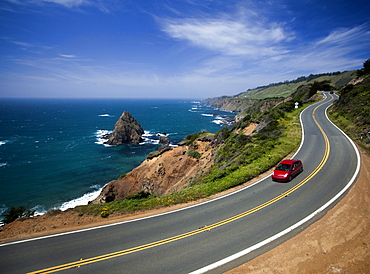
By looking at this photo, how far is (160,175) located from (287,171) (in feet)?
72.7

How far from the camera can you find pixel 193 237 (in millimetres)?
9461

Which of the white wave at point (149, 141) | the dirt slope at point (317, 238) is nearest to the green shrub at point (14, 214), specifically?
the dirt slope at point (317, 238)

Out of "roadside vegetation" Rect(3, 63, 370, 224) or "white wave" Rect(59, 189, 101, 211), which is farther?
"white wave" Rect(59, 189, 101, 211)

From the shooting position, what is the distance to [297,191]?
13711 millimetres

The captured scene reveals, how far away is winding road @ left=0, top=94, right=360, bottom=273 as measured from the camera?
25.8 ft

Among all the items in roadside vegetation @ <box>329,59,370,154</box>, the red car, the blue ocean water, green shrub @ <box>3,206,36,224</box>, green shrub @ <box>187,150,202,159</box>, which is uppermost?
roadside vegetation @ <box>329,59,370,154</box>

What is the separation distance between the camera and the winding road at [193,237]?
7.86 metres

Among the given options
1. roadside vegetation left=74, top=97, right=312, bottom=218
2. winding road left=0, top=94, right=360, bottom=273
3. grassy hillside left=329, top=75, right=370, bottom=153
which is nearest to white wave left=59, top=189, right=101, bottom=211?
roadside vegetation left=74, top=97, right=312, bottom=218

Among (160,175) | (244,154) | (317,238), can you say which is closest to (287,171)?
(317,238)

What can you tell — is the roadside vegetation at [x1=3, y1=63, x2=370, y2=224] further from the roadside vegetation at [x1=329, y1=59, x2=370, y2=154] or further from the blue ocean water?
the blue ocean water

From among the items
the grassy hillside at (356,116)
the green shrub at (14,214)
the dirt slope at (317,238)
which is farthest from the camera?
the grassy hillside at (356,116)

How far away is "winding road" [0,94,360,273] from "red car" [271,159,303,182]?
0.80 m

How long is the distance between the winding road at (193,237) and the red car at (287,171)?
0.80 m

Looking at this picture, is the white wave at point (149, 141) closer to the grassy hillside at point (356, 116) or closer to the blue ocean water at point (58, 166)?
Answer: the blue ocean water at point (58, 166)
